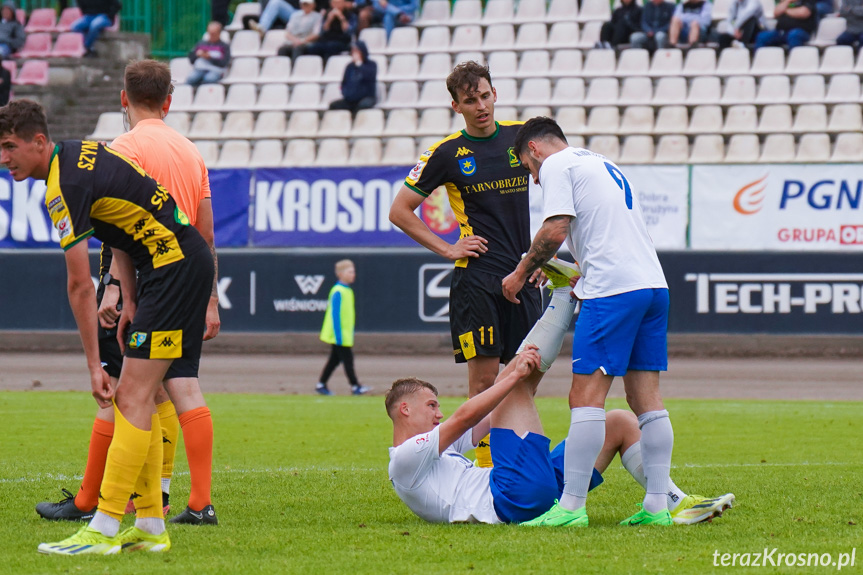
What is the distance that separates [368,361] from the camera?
19719 mm

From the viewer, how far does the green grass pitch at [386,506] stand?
4.91m

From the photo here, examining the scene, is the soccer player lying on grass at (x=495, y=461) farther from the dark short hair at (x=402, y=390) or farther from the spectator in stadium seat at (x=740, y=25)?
the spectator in stadium seat at (x=740, y=25)

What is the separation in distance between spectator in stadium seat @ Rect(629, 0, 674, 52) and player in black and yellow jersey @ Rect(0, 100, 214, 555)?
62.5ft

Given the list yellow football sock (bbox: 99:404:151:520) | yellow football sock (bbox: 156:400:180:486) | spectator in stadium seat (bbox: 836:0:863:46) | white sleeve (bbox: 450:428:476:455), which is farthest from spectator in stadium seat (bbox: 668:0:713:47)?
yellow football sock (bbox: 99:404:151:520)

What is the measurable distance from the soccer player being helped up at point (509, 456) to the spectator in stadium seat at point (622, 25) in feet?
59.6

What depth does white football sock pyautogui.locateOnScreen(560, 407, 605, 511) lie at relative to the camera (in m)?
5.63

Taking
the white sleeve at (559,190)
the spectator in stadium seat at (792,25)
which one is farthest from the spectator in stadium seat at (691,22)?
the white sleeve at (559,190)

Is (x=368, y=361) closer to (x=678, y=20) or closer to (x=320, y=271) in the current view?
(x=320, y=271)

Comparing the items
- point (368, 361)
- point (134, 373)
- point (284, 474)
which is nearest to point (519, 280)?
point (134, 373)

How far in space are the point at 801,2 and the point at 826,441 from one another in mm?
14445

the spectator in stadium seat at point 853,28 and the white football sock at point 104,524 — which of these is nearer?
the white football sock at point 104,524

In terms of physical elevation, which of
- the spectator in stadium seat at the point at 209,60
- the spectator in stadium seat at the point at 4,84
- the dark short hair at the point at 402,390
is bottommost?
the dark short hair at the point at 402,390

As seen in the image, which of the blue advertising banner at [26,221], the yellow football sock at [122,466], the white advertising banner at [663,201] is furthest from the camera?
the blue advertising banner at [26,221]

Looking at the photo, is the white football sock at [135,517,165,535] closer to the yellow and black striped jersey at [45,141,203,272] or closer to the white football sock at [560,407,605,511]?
the yellow and black striped jersey at [45,141,203,272]
